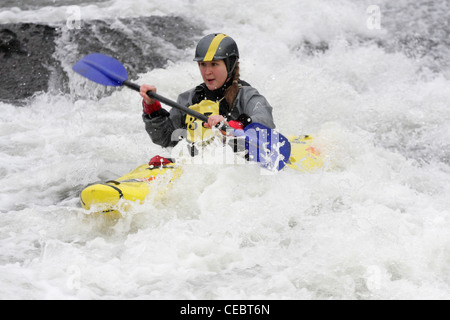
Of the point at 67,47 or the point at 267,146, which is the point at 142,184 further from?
the point at 67,47

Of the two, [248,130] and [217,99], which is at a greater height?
[217,99]

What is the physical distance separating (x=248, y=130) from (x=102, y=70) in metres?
1.15

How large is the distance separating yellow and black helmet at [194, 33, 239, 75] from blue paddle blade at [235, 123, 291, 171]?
0.49 metres

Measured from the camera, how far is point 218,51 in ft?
11.8

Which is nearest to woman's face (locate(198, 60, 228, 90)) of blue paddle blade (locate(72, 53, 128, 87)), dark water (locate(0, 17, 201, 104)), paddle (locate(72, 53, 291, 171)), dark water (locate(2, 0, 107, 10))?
paddle (locate(72, 53, 291, 171))

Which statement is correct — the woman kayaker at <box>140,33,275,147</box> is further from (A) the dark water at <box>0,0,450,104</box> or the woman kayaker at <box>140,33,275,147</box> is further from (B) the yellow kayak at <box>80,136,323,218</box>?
(A) the dark water at <box>0,0,450,104</box>

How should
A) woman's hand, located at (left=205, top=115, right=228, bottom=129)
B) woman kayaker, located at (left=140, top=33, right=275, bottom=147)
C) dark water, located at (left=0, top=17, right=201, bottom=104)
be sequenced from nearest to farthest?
woman's hand, located at (left=205, top=115, right=228, bottom=129) → woman kayaker, located at (left=140, top=33, right=275, bottom=147) → dark water, located at (left=0, top=17, right=201, bottom=104)

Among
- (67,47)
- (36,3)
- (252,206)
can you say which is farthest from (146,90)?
(36,3)

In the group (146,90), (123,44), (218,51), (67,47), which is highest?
(123,44)

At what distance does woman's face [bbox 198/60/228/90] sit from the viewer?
11.8ft

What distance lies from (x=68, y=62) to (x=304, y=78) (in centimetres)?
292

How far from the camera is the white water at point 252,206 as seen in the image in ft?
8.64

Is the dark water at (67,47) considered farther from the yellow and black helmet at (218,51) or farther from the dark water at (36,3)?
the yellow and black helmet at (218,51)
